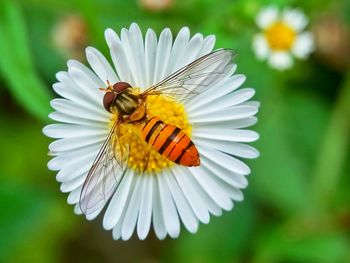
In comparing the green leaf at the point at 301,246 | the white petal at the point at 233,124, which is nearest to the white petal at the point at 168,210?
the white petal at the point at 233,124

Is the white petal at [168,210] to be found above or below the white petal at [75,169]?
below

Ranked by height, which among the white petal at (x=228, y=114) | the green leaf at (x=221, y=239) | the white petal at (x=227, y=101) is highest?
the white petal at (x=227, y=101)

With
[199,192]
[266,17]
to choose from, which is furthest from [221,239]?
[199,192]

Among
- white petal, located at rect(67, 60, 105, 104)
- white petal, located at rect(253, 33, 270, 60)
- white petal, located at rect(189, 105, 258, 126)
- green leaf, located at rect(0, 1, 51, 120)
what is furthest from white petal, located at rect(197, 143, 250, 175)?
white petal, located at rect(253, 33, 270, 60)

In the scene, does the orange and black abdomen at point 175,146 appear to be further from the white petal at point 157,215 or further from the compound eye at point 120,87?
the white petal at point 157,215

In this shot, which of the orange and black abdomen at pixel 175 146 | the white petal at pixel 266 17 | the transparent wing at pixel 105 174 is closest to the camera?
the orange and black abdomen at pixel 175 146

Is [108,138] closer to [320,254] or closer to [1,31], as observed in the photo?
[1,31]

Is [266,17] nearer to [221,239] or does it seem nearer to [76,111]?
[221,239]
